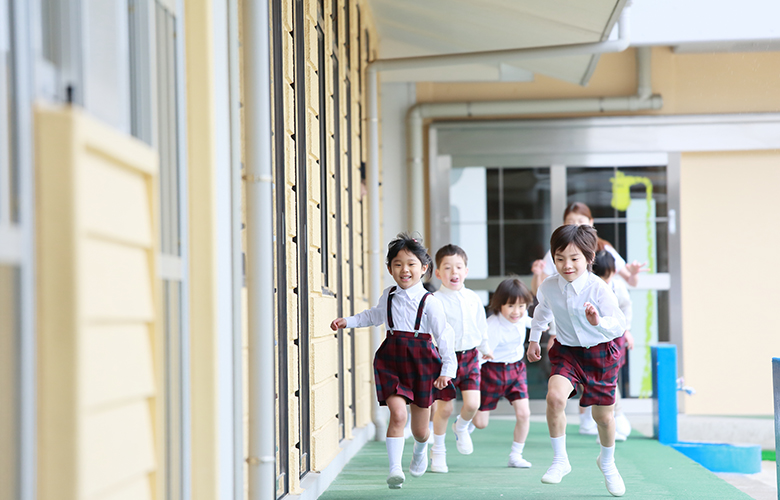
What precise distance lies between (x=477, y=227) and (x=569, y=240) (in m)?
3.70

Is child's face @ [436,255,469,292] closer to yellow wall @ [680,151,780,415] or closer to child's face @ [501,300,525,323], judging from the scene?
child's face @ [501,300,525,323]

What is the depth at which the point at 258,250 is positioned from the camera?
2650 millimetres

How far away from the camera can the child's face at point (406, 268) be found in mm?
3604

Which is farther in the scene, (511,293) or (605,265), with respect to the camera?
(511,293)

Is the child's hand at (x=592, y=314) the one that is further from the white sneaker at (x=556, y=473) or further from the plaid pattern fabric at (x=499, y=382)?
Result: the plaid pattern fabric at (x=499, y=382)

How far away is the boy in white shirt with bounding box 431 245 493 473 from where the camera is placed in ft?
14.1

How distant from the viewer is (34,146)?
1336 mm

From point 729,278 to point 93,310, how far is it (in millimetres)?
6886

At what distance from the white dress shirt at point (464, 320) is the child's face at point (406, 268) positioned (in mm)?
754

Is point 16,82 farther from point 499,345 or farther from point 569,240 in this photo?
point 499,345

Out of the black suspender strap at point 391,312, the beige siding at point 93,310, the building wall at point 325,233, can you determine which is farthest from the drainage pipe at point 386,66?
the beige siding at point 93,310

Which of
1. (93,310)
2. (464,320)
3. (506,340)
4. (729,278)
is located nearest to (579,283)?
(464,320)

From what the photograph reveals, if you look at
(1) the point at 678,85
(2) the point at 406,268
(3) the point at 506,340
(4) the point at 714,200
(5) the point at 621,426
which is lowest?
(5) the point at 621,426

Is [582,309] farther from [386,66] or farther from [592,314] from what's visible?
[386,66]
